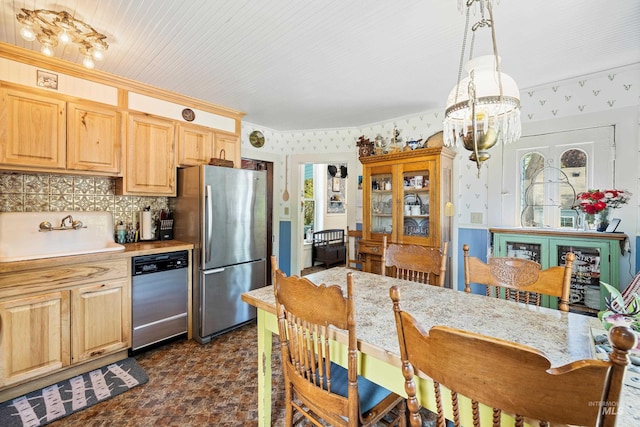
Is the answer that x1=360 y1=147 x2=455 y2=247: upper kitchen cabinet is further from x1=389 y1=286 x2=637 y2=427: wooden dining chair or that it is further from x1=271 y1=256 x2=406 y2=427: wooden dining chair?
x1=389 y1=286 x2=637 y2=427: wooden dining chair

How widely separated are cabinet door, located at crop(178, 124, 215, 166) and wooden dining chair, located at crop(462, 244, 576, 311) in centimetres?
281

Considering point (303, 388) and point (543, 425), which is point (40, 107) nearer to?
point (303, 388)

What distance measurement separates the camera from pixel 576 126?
8.40 feet

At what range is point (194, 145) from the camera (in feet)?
10.4

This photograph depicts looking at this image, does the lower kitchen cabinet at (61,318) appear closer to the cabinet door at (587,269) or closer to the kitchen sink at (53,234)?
the kitchen sink at (53,234)

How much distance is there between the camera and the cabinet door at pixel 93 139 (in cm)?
240

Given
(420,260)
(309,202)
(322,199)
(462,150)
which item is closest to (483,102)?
(420,260)

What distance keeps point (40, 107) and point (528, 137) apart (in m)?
4.25

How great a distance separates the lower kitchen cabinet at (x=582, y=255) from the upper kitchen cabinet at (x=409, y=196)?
68cm

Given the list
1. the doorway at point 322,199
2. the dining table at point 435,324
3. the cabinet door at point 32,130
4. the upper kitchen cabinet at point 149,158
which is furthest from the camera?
the doorway at point 322,199

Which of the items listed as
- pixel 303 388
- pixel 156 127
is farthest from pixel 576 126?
pixel 156 127

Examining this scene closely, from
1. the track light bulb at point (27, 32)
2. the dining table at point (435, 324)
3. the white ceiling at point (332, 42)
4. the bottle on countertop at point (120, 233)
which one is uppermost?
the white ceiling at point (332, 42)

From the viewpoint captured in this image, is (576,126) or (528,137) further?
(528,137)

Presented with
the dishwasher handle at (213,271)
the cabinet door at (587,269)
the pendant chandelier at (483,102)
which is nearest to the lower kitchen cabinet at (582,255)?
the cabinet door at (587,269)
